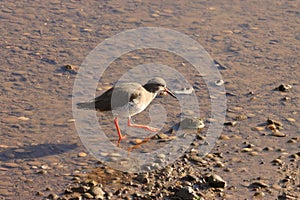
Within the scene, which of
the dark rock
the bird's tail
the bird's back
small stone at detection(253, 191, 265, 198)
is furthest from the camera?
the bird's tail

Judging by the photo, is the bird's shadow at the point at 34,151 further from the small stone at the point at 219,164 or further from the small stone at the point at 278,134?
the small stone at the point at 278,134

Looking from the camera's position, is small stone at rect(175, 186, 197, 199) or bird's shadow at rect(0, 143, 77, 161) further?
bird's shadow at rect(0, 143, 77, 161)

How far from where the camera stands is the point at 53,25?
43.7ft

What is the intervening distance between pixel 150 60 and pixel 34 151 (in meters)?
3.65

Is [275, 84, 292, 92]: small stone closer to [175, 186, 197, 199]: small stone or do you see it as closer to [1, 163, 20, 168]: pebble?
[175, 186, 197, 199]: small stone

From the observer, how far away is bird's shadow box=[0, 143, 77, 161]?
30.4 ft

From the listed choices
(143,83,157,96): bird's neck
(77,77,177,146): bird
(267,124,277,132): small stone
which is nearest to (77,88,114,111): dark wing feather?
(77,77,177,146): bird

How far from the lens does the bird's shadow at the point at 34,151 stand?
30.4 feet

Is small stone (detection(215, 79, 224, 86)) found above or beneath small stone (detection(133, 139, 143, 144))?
above

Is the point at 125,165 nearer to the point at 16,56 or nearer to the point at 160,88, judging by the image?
the point at 160,88

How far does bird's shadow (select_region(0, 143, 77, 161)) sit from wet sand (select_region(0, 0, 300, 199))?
0.6 inches

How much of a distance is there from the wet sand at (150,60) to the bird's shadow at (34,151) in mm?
14

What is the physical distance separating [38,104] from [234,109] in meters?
3.16

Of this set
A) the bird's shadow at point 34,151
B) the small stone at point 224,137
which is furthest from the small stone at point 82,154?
the small stone at point 224,137
